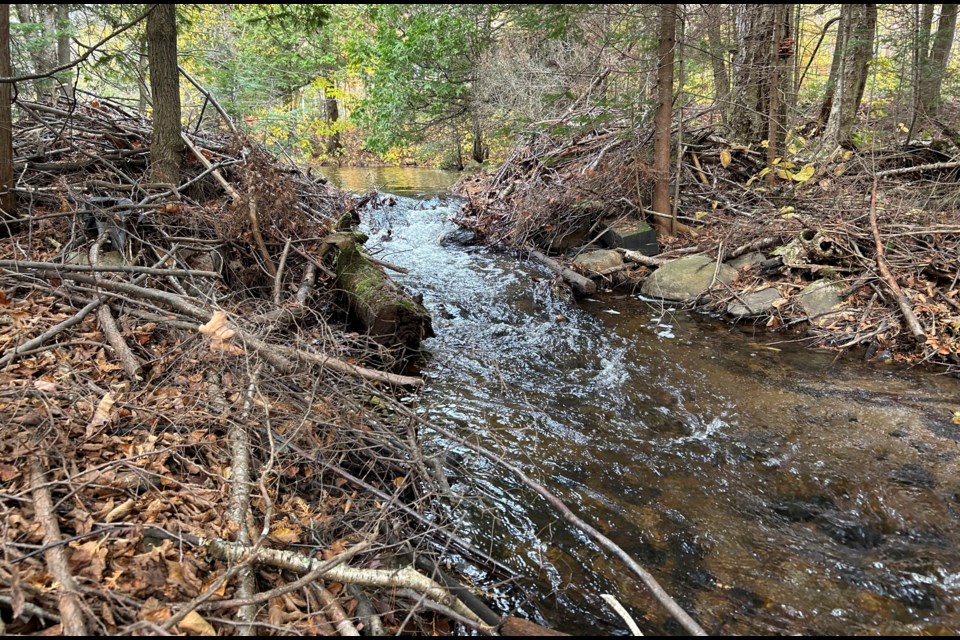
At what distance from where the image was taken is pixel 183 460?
3.14 metres

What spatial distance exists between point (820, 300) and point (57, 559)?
796 cm

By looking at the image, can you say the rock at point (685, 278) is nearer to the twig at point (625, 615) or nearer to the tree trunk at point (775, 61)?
the tree trunk at point (775, 61)

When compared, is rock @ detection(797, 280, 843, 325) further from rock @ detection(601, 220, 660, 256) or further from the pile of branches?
the pile of branches

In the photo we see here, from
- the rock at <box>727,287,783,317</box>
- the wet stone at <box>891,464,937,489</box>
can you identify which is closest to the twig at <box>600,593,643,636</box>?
the wet stone at <box>891,464,937,489</box>

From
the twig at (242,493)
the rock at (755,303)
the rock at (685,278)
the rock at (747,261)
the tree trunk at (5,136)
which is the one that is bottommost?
the twig at (242,493)

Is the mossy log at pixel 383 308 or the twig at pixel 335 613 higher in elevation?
the mossy log at pixel 383 308

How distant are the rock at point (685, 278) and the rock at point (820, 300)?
1.11 metres

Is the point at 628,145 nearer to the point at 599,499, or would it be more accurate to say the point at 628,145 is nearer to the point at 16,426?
the point at 599,499

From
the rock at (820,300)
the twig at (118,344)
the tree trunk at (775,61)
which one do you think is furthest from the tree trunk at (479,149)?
the twig at (118,344)

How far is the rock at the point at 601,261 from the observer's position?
30.3 feet

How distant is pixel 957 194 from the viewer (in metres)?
7.85

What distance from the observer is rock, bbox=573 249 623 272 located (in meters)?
9.25

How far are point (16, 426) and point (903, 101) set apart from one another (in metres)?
14.1

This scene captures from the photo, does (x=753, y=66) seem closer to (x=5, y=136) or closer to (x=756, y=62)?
(x=756, y=62)
